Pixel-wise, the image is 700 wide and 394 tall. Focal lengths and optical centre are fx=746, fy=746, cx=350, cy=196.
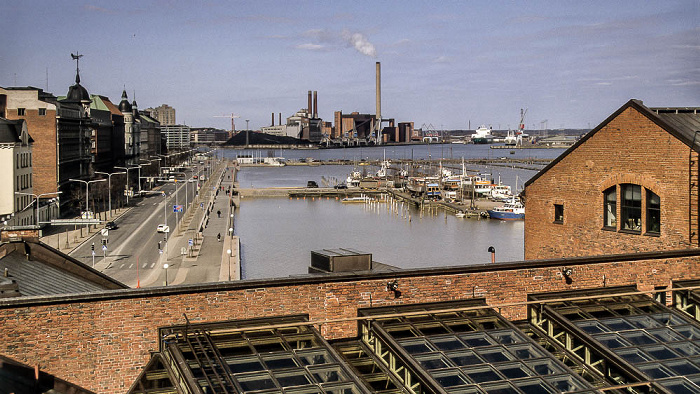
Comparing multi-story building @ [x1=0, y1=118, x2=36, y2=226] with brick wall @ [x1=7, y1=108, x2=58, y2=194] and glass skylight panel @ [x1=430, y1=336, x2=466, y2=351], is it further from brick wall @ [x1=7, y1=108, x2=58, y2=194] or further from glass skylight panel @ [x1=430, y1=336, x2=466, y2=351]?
glass skylight panel @ [x1=430, y1=336, x2=466, y2=351]

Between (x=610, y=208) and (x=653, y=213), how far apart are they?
4.23ft

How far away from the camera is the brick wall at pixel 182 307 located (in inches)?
352

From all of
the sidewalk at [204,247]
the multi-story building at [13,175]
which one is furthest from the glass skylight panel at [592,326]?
the multi-story building at [13,175]

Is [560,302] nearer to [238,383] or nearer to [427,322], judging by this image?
[427,322]

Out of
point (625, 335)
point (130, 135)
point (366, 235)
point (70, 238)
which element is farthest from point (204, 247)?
point (130, 135)

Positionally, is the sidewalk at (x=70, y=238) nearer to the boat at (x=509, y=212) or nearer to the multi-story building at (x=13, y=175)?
the multi-story building at (x=13, y=175)

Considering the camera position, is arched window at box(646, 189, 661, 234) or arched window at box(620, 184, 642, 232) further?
arched window at box(620, 184, 642, 232)

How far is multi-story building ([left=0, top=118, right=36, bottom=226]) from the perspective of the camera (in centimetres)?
4626

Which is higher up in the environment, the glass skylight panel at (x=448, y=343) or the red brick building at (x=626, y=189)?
the red brick building at (x=626, y=189)

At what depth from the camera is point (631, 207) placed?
17.3 metres

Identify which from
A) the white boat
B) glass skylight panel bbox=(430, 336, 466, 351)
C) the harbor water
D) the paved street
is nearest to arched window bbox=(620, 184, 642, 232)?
glass skylight panel bbox=(430, 336, 466, 351)

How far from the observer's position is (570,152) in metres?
19.2

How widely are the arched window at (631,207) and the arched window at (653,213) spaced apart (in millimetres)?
240

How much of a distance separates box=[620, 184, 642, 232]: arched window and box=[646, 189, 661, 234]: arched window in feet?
0.79
